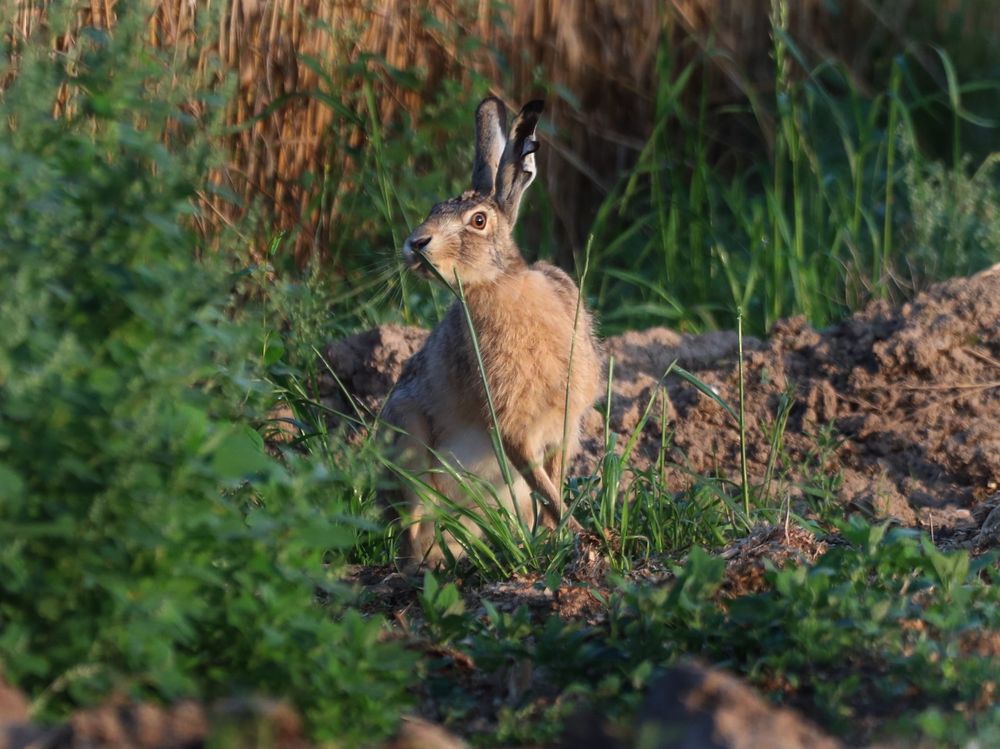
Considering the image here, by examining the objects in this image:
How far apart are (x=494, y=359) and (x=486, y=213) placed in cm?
52

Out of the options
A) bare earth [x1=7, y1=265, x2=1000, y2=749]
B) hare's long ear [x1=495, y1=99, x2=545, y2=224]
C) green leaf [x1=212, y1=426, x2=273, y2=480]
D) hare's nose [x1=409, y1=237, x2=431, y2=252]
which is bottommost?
bare earth [x1=7, y1=265, x2=1000, y2=749]

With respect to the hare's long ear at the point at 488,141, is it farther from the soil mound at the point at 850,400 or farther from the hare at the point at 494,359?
the soil mound at the point at 850,400

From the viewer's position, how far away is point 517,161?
5.12 metres

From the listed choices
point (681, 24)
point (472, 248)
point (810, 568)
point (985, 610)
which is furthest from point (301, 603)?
point (681, 24)

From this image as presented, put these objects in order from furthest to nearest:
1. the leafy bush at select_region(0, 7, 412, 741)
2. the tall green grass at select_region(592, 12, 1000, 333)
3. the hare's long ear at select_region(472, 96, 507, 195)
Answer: the tall green grass at select_region(592, 12, 1000, 333), the hare's long ear at select_region(472, 96, 507, 195), the leafy bush at select_region(0, 7, 412, 741)

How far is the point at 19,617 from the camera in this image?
267 cm

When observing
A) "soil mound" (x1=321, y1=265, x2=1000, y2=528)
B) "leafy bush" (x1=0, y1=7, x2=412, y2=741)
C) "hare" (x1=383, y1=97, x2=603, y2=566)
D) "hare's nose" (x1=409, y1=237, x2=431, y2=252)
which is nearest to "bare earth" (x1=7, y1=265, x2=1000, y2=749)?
"soil mound" (x1=321, y1=265, x2=1000, y2=528)

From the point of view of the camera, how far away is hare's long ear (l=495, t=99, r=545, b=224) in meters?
4.97

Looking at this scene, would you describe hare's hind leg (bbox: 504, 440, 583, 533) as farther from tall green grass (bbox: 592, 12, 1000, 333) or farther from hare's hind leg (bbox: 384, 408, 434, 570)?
Result: tall green grass (bbox: 592, 12, 1000, 333)

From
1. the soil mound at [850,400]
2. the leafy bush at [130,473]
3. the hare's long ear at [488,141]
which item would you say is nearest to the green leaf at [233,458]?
the leafy bush at [130,473]

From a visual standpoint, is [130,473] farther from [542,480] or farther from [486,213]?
[486,213]

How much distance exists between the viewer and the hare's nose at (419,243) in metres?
4.86

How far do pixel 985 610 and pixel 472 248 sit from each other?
2.19 meters

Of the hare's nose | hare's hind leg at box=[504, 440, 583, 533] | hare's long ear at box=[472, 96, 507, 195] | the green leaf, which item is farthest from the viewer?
hare's long ear at box=[472, 96, 507, 195]
